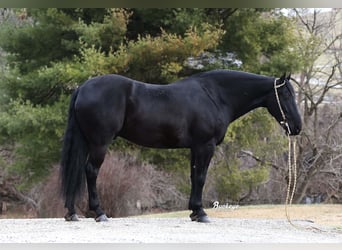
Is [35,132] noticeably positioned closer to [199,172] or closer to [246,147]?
[199,172]

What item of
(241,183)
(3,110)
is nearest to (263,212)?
(241,183)

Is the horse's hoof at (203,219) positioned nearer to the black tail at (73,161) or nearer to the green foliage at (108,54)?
the black tail at (73,161)

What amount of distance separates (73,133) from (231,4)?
266 centimetres

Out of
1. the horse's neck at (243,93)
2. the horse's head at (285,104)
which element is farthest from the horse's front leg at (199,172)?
the horse's head at (285,104)

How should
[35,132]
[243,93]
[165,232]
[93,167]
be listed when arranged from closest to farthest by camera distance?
[165,232], [93,167], [243,93], [35,132]

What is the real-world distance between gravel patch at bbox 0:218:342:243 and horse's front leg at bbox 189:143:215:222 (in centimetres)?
16

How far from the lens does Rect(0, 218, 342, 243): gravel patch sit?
4.79 meters

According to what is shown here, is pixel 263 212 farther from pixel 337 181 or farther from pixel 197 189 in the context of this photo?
pixel 337 181

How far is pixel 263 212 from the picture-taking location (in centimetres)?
903

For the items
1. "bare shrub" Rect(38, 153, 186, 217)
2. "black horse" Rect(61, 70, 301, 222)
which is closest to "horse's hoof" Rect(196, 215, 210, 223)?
"black horse" Rect(61, 70, 301, 222)

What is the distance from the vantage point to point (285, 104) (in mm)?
6047

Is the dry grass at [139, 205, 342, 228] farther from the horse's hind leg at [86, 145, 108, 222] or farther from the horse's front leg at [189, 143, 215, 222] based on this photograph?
the horse's hind leg at [86, 145, 108, 222]

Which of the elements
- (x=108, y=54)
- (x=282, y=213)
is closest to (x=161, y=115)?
(x=282, y=213)

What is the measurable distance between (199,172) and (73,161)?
128cm
